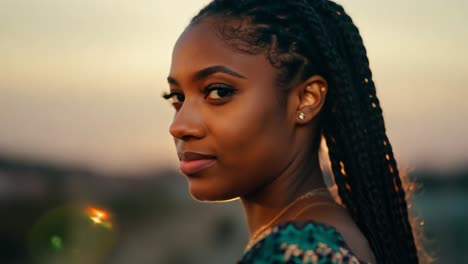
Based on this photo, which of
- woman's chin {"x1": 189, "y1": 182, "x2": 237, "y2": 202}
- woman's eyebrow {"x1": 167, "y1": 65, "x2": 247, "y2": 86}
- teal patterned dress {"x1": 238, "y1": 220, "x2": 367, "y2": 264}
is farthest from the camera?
woman's chin {"x1": 189, "y1": 182, "x2": 237, "y2": 202}

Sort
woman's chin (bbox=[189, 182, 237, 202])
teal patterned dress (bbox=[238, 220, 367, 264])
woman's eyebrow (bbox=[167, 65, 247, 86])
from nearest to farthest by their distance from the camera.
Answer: teal patterned dress (bbox=[238, 220, 367, 264]) < woman's eyebrow (bbox=[167, 65, 247, 86]) < woman's chin (bbox=[189, 182, 237, 202])

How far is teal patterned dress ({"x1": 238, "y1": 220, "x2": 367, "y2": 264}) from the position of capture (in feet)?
9.79

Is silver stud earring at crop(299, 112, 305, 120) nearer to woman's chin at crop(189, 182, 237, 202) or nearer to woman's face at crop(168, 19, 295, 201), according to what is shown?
woman's face at crop(168, 19, 295, 201)

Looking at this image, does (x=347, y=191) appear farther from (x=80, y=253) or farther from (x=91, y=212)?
(x=80, y=253)

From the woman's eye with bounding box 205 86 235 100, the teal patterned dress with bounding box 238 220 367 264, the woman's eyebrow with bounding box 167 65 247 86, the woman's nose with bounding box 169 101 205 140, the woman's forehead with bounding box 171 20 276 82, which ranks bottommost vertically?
the teal patterned dress with bounding box 238 220 367 264

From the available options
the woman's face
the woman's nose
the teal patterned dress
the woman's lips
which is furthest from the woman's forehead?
the teal patterned dress

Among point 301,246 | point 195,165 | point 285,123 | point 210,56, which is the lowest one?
point 301,246

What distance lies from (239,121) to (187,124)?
20 cm

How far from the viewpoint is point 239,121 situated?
335cm

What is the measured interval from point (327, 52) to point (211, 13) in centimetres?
49

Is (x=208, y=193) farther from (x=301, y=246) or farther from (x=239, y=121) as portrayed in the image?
(x=301, y=246)

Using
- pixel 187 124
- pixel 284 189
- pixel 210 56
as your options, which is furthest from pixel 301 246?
pixel 210 56

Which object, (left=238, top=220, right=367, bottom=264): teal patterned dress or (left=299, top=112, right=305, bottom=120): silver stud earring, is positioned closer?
(left=238, top=220, right=367, bottom=264): teal patterned dress

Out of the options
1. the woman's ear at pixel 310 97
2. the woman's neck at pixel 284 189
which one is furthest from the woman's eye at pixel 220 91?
the woman's neck at pixel 284 189
